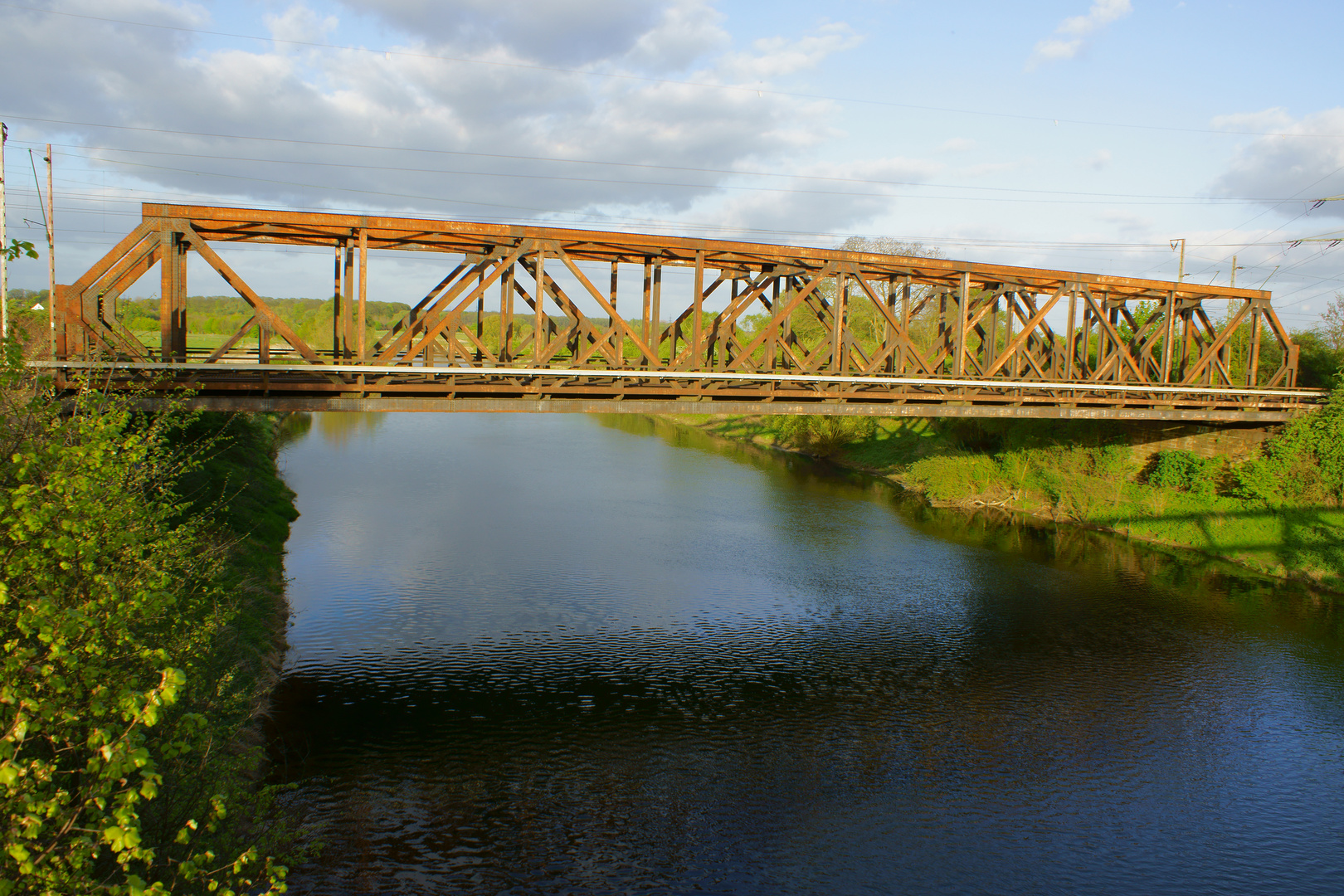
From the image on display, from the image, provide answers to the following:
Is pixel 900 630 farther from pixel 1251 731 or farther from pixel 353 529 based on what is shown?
pixel 353 529

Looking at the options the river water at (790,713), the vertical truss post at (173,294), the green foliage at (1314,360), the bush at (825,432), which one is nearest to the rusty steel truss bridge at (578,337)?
the vertical truss post at (173,294)

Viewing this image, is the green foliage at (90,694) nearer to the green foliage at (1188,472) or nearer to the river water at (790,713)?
the river water at (790,713)

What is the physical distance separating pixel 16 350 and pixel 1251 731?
21.1 meters

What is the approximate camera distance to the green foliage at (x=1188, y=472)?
1273 inches

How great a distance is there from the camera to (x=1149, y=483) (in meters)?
34.6

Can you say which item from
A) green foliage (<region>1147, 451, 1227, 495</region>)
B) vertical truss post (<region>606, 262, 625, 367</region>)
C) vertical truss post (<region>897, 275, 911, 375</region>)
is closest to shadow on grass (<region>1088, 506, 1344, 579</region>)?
green foliage (<region>1147, 451, 1227, 495</region>)

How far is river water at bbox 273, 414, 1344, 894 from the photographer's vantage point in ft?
41.1

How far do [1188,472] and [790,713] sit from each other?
24.5m

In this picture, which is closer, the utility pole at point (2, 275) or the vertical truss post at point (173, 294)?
the utility pole at point (2, 275)

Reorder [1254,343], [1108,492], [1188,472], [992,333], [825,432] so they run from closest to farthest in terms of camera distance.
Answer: [992,333]
[1254,343]
[1188,472]
[1108,492]
[825,432]

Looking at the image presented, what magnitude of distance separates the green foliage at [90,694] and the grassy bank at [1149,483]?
31510 mm

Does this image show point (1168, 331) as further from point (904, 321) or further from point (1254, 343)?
point (904, 321)

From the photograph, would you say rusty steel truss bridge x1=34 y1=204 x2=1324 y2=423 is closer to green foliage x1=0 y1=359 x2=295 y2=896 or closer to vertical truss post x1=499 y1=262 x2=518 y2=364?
vertical truss post x1=499 y1=262 x2=518 y2=364

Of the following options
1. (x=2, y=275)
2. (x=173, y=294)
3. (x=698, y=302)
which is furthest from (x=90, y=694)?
(x=698, y=302)
